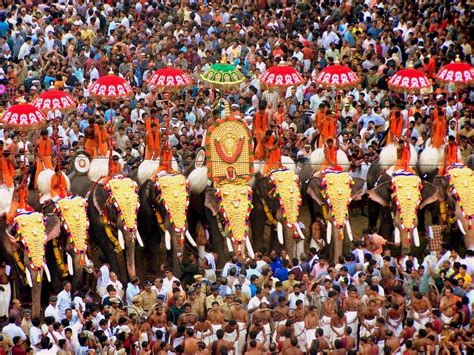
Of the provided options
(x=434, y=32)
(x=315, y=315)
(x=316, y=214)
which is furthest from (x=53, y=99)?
(x=434, y=32)

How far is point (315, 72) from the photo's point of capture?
3091cm

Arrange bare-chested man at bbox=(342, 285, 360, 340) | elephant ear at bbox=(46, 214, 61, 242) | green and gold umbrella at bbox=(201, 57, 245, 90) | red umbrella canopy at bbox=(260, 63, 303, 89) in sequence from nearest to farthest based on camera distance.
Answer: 1. bare-chested man at bbox=(342, 285, 360, 340)
2. elephant ear at bbox=(46, 214, 61, 242)
3. green and gold umbrella at bbox=(201, 57, 245, 90)
4. red umbrella canopy at bbox=(260, 63, 303, 89)

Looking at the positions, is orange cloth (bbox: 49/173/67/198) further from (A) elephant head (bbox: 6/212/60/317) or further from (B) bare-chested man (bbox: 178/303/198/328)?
(B) bare-chested man (bbox: 178/303/198/328)

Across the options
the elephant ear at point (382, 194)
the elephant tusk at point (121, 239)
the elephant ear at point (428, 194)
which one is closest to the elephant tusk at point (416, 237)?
the elephant ear at point (428, 194)

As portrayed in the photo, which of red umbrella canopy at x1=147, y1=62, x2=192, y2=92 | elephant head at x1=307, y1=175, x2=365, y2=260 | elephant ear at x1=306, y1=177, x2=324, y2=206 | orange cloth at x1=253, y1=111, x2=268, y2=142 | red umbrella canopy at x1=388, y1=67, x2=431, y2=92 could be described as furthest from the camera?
red umbrella canopy at x1=147, y1=62, x2=192, y2=92

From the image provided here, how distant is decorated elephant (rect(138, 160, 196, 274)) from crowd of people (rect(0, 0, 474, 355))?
1.21 feet

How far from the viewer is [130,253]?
23.6m

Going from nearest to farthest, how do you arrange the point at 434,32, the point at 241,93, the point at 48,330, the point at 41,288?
the point at 48,330 < the point at 41,288 < the point at 241,93 < the point at 434,32

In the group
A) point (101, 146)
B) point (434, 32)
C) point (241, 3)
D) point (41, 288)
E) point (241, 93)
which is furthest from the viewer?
point (241, 3)

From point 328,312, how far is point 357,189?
314cm

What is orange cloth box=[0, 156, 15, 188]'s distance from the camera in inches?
922

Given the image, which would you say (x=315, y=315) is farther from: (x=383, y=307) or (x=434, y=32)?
(x=434, y=32)

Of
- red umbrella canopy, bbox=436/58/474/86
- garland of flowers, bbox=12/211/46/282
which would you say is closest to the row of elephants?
garland of flowers, bbox=12/211/46/282

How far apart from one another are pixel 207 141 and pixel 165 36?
886 cm
